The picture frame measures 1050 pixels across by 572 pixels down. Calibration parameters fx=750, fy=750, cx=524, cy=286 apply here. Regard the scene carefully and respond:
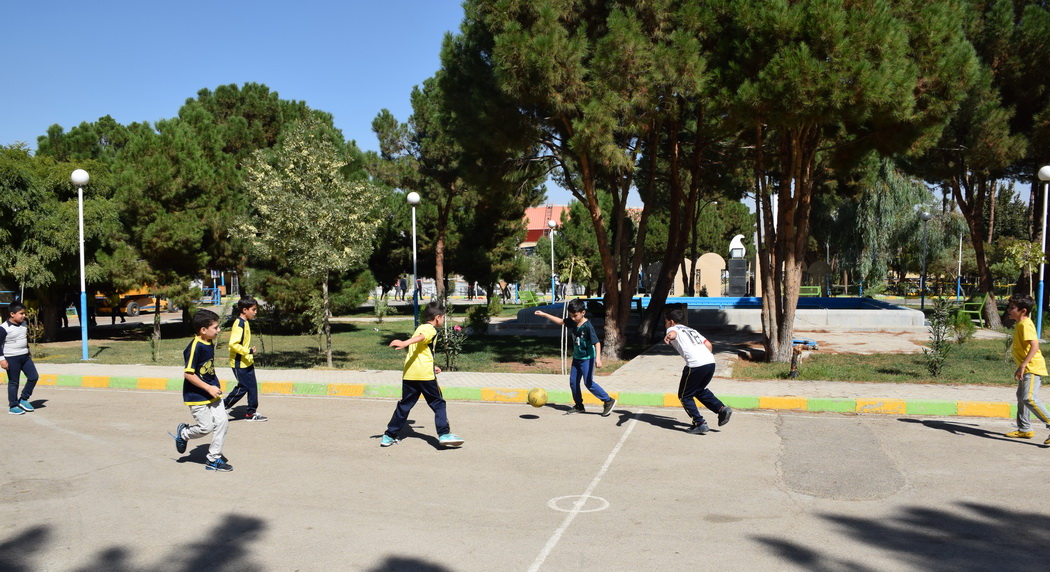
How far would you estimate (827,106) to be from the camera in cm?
1139

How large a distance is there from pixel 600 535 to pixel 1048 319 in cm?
2545

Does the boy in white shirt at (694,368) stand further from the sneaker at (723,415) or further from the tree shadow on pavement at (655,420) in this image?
the tree shadow on pavement at (655,420)

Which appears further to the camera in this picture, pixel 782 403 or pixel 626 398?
pixel 626 398

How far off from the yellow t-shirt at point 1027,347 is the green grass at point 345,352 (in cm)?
676

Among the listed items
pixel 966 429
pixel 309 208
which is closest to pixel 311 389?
pixel 309 208

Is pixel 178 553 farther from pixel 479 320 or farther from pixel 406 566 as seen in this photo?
pixel 479 320

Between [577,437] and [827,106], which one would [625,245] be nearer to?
[827,106]

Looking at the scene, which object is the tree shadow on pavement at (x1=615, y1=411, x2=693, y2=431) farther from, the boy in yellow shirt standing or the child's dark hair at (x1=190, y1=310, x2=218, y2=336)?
the child's dark hair at (x1=190, y1=310, x2=218, y2=336)

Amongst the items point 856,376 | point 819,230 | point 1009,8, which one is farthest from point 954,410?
point 819,230

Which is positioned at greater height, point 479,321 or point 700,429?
point 479,321

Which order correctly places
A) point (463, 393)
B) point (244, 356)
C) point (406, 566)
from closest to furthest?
point (406, 566)
point (244, 356)
point (463, 393)

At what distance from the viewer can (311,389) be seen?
11.7 m

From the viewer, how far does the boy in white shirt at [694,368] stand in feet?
25.7

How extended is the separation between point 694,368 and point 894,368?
6.67 m
